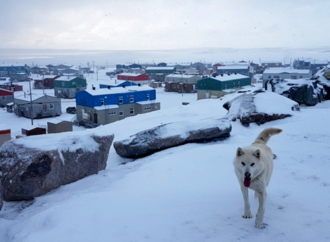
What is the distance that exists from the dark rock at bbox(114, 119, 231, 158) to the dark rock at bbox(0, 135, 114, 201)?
236 cm

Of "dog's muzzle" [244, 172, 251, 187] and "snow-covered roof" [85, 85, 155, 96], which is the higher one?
"dog's muzzle" [244, 172, 251, 187]

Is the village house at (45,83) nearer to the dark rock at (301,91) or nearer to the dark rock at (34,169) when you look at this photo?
the dark rock at (301,91)

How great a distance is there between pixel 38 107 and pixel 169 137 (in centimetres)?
3386

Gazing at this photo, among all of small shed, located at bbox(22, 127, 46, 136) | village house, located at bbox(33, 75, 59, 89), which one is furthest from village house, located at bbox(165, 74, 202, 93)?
small shed, located at bbox(22, 127, 46, 136)

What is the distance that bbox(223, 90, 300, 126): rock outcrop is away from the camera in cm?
1266

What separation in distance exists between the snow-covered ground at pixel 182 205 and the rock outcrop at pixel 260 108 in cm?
413

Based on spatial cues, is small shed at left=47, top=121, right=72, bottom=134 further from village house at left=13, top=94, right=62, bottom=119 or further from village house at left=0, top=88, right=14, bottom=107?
village house at left=0, top=88, right=14, bottom=107

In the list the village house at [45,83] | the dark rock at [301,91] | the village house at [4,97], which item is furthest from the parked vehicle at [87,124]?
the village house at [45,83]

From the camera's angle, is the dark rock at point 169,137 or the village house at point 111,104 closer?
the dark rock at point 169,137

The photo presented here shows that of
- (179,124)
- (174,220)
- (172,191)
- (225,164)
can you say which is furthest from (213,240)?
(179,124)

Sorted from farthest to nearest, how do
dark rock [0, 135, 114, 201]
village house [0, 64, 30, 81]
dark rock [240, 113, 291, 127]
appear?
village house [0, 64, 30, 81] → dark rock [240, 113, 291, 127] → dark rock [0, 135, 114, 201]

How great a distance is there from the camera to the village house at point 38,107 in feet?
126

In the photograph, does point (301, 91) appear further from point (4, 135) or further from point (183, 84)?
point (183, 84)

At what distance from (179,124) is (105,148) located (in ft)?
11.0
